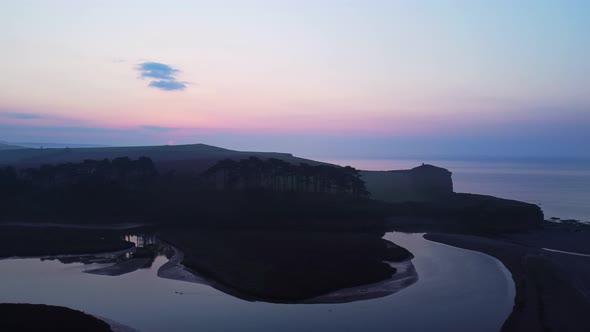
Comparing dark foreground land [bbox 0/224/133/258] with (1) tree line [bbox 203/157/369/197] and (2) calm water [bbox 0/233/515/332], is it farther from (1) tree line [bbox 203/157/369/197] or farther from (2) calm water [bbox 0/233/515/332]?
(1) tree line [bbox 203/157/369/197]

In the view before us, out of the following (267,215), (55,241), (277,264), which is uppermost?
(267,215)

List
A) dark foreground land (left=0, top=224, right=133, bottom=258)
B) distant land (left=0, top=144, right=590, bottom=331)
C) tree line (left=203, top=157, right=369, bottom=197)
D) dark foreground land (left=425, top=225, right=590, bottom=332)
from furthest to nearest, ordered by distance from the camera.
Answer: tree line (left=203, top=157, right=369, bottom=197), dark foreground land (left=0, top=224, right=133, bottom=258), distant land (left=0, top=144, right=590, bottom=331), dark foreground land (left=425, top=225, right=590, bottom=332)

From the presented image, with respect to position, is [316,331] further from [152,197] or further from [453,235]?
[152,197]

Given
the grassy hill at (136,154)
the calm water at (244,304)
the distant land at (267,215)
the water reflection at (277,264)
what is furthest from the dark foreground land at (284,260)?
the grassy hill at (136,154)

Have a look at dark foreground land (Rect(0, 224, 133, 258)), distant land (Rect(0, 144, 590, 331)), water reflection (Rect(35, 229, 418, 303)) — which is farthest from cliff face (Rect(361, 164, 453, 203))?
dark foreground land (Rect(0, 224, 133, 258))

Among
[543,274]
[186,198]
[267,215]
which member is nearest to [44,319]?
[543,274]

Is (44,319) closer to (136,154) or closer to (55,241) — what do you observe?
(55,241)
